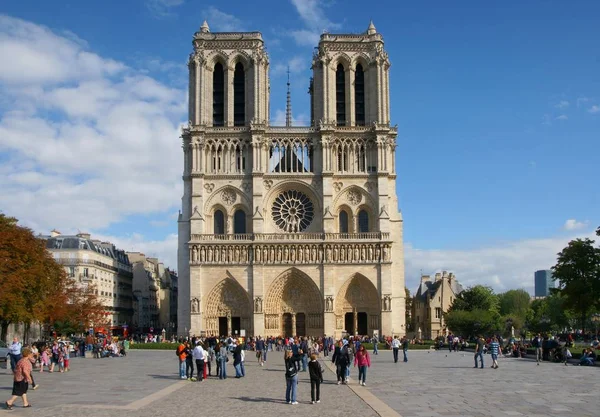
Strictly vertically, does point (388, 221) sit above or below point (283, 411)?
above

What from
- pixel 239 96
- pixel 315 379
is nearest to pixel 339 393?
pixel 315 379

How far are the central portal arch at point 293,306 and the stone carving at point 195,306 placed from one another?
534 cm

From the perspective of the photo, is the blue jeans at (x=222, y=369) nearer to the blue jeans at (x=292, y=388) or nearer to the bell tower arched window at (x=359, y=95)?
the blue jeans at (x=292, y=388)

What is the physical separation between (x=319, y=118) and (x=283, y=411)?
4784cm

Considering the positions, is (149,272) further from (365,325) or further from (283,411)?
(283,411)

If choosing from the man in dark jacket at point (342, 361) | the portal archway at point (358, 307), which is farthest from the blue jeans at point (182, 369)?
the portal archway at point (358, 307)

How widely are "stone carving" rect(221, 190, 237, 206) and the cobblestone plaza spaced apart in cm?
3178

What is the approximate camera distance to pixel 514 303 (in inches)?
4109

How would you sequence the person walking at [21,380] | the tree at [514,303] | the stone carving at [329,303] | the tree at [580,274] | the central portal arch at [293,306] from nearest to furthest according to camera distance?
1. the person walking at [21,380]
2. the tree at [580,274]
3. the stone carving at [329,303]
4. the central portal arch at [293,306]
5. the tree at [514,303]

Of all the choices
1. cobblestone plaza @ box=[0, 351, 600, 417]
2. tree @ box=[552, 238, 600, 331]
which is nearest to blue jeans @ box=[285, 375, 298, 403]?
cobblestone plaza @ box=[0, 351, 600, 417]

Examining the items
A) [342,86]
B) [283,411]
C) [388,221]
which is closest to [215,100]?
[342,86]

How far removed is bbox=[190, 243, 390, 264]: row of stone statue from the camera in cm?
6100

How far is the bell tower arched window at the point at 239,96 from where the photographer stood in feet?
213

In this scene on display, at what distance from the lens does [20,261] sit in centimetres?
4428
